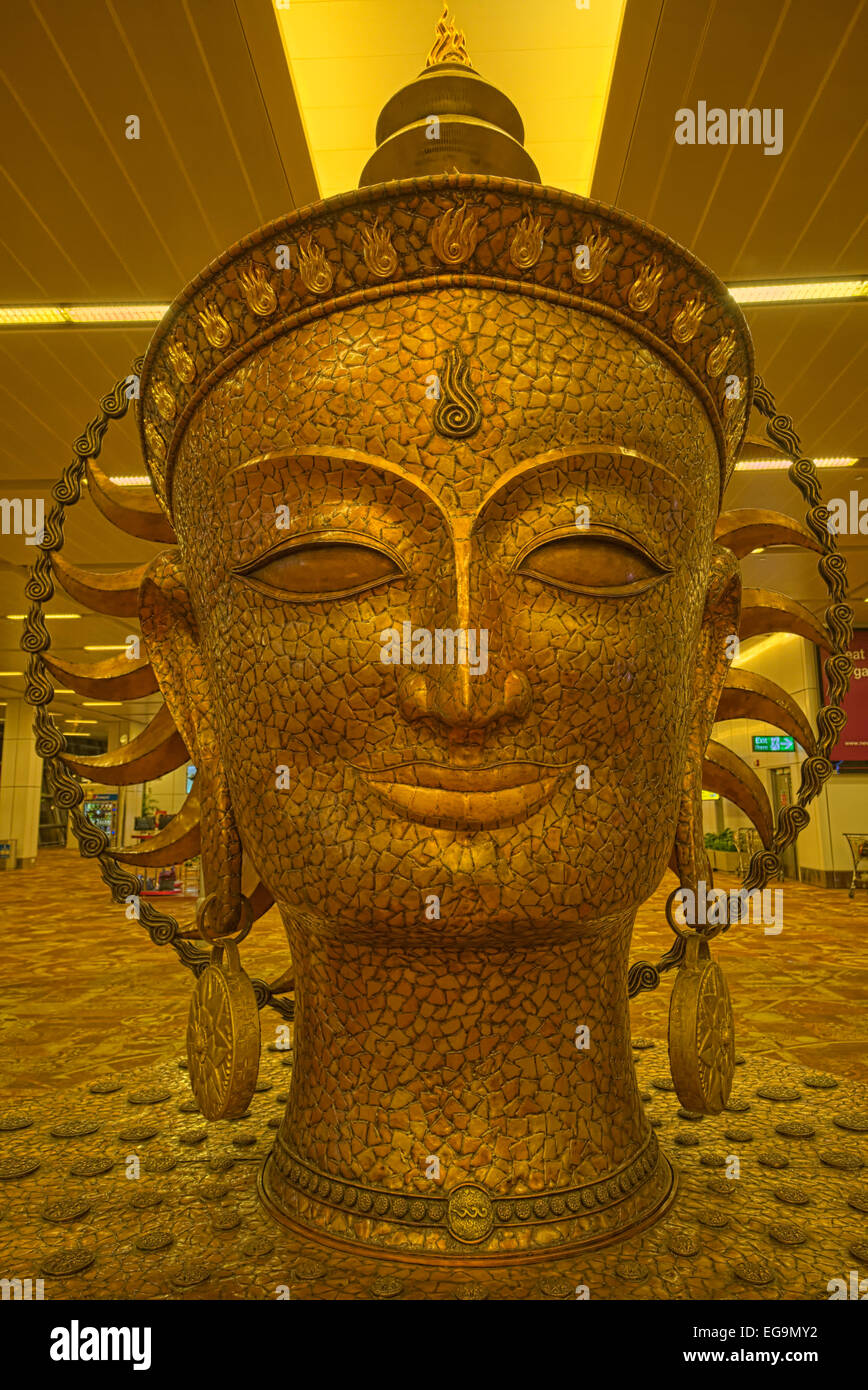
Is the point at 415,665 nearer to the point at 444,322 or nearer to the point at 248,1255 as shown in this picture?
the point at 444,322

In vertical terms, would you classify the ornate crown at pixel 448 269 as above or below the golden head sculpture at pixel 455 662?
above

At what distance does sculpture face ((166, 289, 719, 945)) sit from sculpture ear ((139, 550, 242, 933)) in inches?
8.0

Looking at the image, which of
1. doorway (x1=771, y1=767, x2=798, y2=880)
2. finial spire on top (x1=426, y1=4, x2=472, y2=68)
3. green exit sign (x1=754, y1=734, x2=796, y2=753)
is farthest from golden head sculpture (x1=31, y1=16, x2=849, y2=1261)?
green exit sign (x1=754, y1=734, x2=796, y2=753)

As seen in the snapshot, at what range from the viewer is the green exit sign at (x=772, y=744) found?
15.4 m

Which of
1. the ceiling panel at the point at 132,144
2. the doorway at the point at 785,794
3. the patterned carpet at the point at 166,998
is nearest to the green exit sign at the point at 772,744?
the doorway at the point at 785,794

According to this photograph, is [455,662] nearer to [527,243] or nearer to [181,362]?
[527,243]

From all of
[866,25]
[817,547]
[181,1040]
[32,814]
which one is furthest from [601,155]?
[32,814]

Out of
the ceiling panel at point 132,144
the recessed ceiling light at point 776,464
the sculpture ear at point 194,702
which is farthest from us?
Result: the recessed ceiling light at point 776,464

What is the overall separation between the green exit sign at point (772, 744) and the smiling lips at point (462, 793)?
15000mm

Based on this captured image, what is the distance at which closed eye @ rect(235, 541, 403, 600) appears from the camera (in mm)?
1298

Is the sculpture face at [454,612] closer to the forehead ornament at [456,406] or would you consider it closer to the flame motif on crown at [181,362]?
the forehead ornament at [456,406]

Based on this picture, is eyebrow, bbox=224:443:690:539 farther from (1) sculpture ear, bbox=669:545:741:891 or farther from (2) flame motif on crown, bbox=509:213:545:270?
(1) sculpture ear, bbox=669:545:741:891

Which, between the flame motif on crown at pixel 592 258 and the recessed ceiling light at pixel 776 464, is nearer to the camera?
the flame motif on crown at pixel 592 258

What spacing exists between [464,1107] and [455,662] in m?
0.70
